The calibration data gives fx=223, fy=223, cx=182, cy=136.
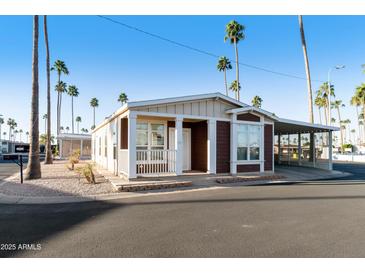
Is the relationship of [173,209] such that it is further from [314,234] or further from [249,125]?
[249,125]

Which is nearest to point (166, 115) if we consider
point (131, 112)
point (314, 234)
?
point (131, 112)

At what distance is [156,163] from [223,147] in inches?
133

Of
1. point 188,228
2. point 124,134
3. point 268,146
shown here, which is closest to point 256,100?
point 268,146

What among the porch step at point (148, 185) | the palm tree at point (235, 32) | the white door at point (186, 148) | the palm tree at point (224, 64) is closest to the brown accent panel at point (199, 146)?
the white door at point (186, 148)

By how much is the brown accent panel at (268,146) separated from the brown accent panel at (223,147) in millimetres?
2371

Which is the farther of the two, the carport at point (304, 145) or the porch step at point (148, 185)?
the carport at point (304, 145)

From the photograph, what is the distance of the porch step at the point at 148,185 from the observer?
767 centimetres

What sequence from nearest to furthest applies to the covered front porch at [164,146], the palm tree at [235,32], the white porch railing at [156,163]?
1. the covered front porch at [164,146]
2. the white porch railing at [156,163]
3. the palm tree at [235,32]

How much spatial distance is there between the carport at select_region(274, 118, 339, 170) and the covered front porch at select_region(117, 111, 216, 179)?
565cm

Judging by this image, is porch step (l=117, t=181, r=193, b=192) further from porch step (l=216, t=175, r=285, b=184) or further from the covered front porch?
porch step (l=216, t=175, r=285, b=184)

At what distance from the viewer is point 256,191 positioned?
7945 millimetres

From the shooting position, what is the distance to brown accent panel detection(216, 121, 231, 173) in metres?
10.8

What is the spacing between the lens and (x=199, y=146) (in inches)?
452

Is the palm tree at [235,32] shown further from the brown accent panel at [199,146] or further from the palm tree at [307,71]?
the brown accent panel at [199,146]
